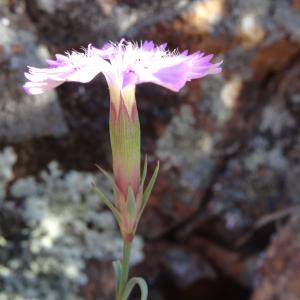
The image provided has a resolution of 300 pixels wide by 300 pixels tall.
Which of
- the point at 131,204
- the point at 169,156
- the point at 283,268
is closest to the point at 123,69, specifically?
the point at 131,204

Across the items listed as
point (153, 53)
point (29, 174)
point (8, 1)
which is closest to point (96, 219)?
point (29, 174)

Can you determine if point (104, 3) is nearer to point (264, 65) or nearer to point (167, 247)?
point (264, 65)

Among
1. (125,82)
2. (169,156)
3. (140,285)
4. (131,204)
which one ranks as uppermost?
(169,156)

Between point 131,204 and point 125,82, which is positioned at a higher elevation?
point 125,82

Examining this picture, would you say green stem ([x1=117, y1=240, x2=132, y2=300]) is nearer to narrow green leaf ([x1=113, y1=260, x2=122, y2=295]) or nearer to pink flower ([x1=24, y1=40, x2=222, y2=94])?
narrow green leaf ([x1=113, y1=260, x2=122, y2=295])

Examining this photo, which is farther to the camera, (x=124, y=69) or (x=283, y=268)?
(x=283, y=268)

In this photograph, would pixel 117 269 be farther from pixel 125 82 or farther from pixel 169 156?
pixel 169 156

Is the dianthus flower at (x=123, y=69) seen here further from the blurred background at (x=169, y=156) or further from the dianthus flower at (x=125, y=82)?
the blurred background at (x=169, y=156)
